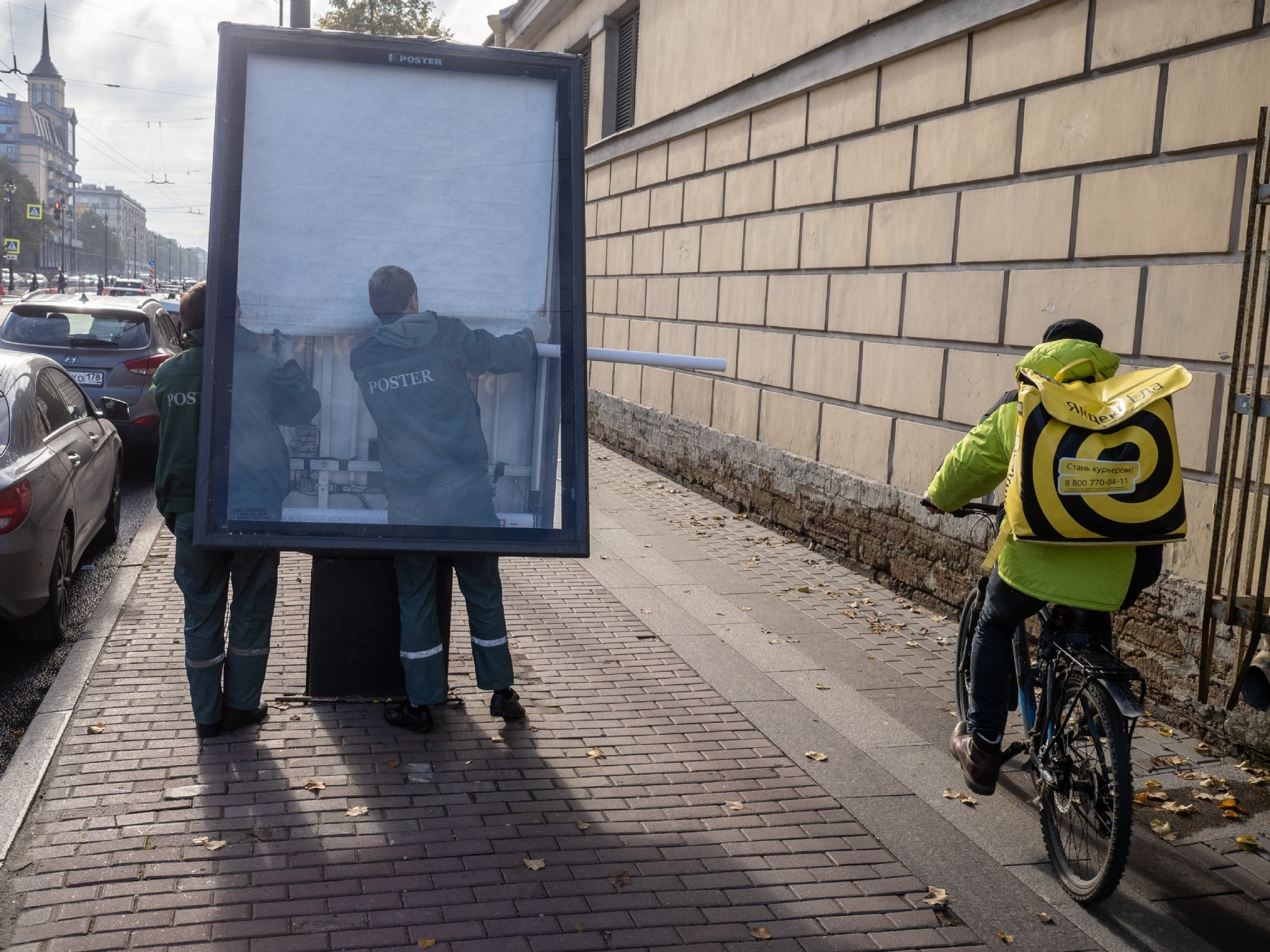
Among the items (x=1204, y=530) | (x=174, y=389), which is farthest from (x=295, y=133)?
(x=1204, y=530)

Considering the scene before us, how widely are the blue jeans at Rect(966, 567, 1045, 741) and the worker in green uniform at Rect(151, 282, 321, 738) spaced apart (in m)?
2.64

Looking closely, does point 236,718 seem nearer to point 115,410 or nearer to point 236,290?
point 236,290

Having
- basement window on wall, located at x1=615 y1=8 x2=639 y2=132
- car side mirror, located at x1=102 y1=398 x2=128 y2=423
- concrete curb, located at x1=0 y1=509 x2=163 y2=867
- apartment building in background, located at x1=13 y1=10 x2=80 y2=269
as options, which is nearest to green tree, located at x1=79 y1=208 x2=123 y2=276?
apartment building in background, located at x1=13 y1=10 x2=80 y2=269

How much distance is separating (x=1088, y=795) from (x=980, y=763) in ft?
1.85

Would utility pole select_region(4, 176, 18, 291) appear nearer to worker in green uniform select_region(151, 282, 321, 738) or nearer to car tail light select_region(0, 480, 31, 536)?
car tail light select_region(0, 480, 31, 536)

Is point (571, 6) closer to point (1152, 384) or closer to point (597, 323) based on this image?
point (597, 323)

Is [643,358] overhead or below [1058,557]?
overhead

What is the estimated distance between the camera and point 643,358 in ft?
16.1

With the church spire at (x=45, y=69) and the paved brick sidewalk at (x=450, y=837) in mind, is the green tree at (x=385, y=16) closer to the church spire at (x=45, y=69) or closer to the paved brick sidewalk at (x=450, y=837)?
the paved brick sidewalk at (x=450, y=837)

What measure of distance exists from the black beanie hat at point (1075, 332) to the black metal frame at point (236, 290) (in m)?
1.73

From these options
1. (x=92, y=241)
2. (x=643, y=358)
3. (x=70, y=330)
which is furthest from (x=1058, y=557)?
(x=92, y=241)

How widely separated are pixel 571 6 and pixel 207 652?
16.0 m

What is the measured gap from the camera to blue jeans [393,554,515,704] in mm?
5105

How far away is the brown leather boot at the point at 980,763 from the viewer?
4.43 metres
